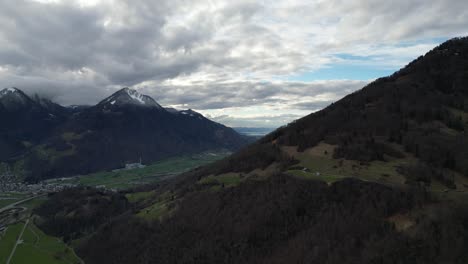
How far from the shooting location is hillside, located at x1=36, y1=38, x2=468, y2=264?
66875mm

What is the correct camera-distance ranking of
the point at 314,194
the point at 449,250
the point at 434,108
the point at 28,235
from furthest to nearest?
the point at 28,235
the point at 434,108
the point at 314,194
the point at 449,250

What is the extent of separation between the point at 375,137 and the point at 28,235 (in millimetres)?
208751

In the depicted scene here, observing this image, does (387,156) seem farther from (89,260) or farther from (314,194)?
(89,260)

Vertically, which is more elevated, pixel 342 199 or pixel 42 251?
pixel 342 199

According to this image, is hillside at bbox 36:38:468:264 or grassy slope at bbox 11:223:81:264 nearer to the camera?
hillside at bbox 36:38:468:264

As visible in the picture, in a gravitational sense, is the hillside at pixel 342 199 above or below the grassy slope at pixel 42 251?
above

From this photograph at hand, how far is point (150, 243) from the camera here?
414 feet

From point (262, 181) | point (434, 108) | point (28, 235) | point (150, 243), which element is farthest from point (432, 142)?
point (28, 235)

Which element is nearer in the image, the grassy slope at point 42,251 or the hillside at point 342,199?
the hillside at point 342,199

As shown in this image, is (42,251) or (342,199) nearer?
(342,199)

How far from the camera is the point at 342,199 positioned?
88062mm

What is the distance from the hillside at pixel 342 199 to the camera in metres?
66.9

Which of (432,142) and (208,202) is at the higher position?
(432,142)

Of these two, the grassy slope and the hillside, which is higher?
the hillside
